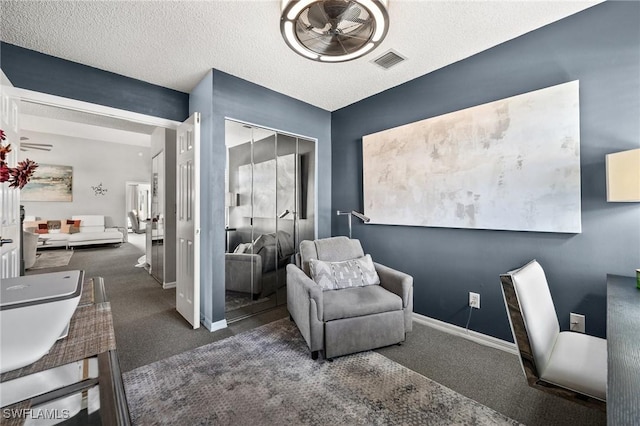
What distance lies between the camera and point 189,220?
2756 mm

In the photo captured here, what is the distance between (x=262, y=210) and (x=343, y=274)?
1.22 m

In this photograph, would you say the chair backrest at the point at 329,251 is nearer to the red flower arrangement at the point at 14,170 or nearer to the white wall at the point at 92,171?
the red flower arrangement at the point at 14,170

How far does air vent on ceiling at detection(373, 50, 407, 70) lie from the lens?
2.35 m

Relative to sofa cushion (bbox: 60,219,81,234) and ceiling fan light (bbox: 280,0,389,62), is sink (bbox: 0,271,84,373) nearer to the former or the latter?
ceiling fan light (bbox: 280,0,389,62)

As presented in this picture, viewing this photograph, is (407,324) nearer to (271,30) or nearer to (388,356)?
(388,356)

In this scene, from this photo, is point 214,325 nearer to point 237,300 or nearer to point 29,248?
point 237,300

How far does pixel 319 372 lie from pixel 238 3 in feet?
8.40

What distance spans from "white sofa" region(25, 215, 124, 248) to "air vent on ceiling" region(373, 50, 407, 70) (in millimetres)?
7683

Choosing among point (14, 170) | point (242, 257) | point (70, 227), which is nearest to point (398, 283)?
point (242, 257)

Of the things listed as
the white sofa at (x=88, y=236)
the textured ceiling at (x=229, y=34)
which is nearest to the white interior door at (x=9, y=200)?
the textured ceiling at (x=229, y=34)

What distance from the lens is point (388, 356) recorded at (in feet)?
7.02

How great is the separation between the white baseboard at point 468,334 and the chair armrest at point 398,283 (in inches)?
24.6

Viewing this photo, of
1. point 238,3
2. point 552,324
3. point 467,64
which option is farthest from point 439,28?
point 552,324

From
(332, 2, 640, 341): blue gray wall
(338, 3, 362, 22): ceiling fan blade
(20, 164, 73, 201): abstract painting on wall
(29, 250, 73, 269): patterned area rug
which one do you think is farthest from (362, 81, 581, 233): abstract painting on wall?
(20, 164, 73, 201): abstract painting on wall
